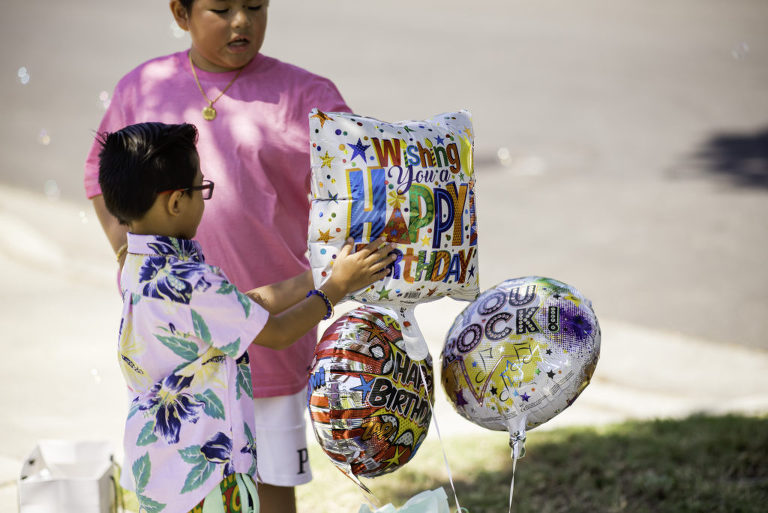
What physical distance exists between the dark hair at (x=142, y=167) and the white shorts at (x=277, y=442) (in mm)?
768

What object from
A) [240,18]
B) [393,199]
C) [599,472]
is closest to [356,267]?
[393,199]

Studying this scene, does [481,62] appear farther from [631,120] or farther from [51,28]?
[51,28]

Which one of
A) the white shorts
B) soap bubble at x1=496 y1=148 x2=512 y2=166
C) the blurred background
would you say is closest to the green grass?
the blurred background

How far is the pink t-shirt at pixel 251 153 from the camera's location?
2363 millimetres

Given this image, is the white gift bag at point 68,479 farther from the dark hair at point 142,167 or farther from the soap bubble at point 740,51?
the soap bubble at point 740,51

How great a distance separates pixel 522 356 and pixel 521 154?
6047 mm

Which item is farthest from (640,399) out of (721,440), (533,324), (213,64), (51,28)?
(51,28)

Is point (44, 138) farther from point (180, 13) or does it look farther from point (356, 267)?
point (356, 267)

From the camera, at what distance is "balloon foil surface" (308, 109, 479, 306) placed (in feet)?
6.74

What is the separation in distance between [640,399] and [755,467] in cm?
94

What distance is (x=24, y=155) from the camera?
7512 mm

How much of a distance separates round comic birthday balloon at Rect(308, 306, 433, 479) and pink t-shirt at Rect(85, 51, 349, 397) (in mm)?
285

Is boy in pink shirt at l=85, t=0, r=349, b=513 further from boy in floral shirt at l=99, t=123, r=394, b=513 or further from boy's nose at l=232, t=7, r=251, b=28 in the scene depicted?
boy in floral shirt at l=99, t=123, r=394, b=513

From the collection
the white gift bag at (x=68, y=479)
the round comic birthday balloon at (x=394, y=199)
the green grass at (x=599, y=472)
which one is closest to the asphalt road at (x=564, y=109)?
the green grass at (x=599, y=472)
